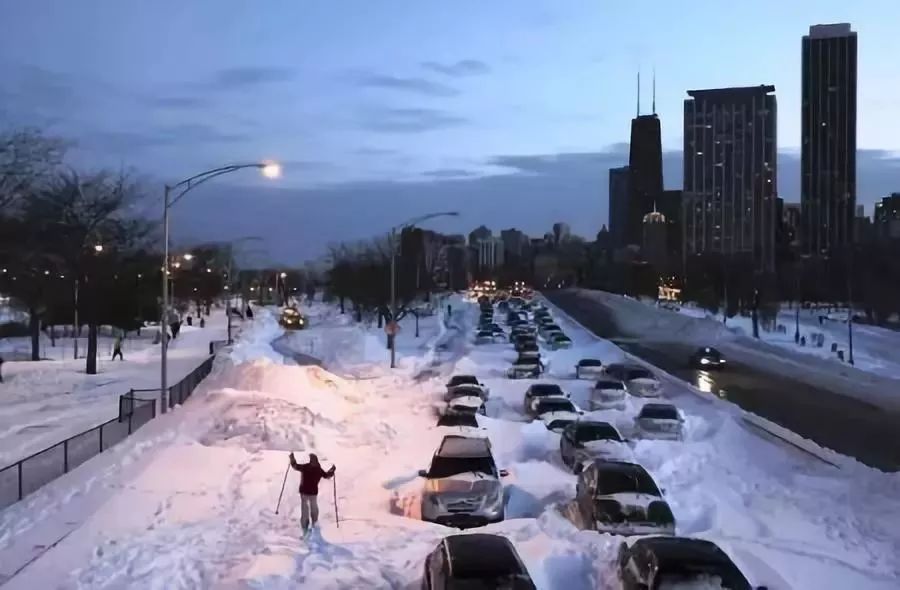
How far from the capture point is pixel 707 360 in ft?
164

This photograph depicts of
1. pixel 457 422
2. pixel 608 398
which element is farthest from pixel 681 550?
pixel 608 398

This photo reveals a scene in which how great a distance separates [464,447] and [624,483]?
3.86 meters

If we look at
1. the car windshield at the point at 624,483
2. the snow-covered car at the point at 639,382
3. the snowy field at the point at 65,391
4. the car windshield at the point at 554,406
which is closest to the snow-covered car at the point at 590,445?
the car windshield at the point at 624,483

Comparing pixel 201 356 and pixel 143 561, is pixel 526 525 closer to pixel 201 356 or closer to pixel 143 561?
pixel 143 561

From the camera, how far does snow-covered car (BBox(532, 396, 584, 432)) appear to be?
92.0 feet

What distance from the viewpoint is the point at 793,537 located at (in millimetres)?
16375

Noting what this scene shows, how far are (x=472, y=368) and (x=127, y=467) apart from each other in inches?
1090

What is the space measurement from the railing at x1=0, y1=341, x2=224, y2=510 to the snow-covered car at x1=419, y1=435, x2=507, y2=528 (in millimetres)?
7091

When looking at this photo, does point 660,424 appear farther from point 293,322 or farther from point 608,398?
point 293,322

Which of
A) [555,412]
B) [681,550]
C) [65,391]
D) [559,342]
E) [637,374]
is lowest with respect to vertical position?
[65,391]

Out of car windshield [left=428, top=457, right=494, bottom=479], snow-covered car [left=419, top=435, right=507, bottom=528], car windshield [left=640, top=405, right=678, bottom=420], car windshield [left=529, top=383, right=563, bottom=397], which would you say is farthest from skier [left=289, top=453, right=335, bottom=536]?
car windshield [left=529, top=383, right=563, bottom=397]

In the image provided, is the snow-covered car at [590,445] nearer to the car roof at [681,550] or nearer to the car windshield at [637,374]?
the car roof at [681,550]

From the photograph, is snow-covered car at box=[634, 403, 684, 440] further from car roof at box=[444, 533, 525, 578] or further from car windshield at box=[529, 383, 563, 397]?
car roof at box=[444, 533, 525, 578]

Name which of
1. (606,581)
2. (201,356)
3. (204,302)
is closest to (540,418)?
(606,581)
